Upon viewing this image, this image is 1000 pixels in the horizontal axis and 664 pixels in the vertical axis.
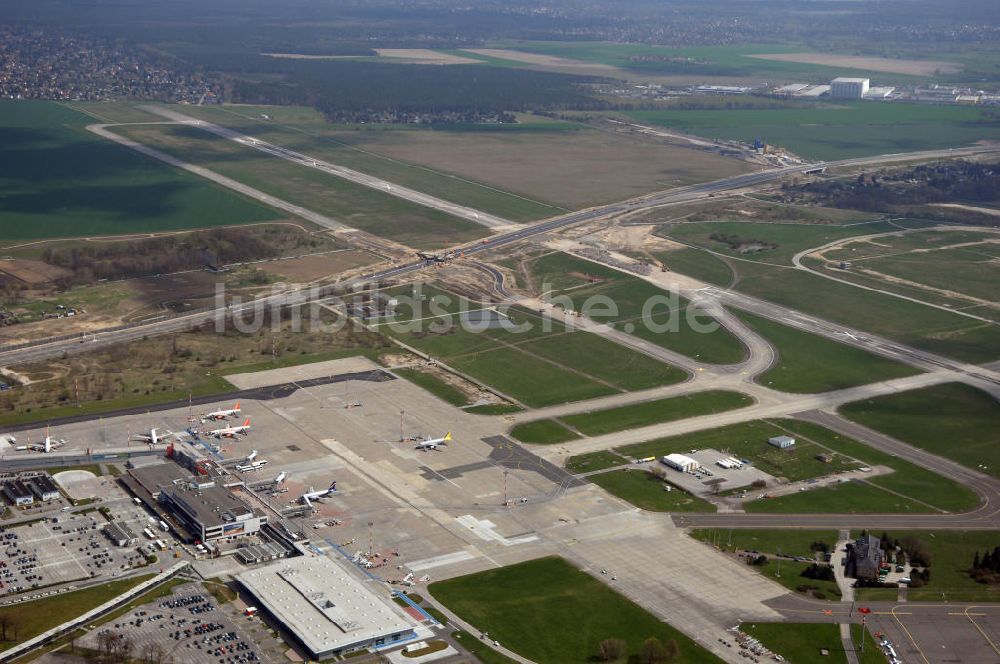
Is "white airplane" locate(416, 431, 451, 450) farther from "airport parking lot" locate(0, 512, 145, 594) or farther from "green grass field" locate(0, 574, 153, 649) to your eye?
"green grass field" locate(0, 574, 153, 649)

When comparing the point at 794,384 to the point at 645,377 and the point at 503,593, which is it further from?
the point at 503,593

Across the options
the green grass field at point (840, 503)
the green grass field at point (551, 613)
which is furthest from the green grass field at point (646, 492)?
the green grass field at point (551, 613)

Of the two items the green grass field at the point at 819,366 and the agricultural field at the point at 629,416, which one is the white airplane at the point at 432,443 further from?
the green grass field at the point at 819,366

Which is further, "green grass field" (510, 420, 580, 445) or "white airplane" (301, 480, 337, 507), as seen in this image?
"green grass field" (510, 420, 580, 445)

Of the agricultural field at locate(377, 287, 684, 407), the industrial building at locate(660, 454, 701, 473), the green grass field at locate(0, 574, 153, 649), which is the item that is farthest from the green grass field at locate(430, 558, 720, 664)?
the agricultural field at locate(377, 287, 684, 407)

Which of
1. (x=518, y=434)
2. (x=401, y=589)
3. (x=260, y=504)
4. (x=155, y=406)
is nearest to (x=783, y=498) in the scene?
(x=518, y=434)
